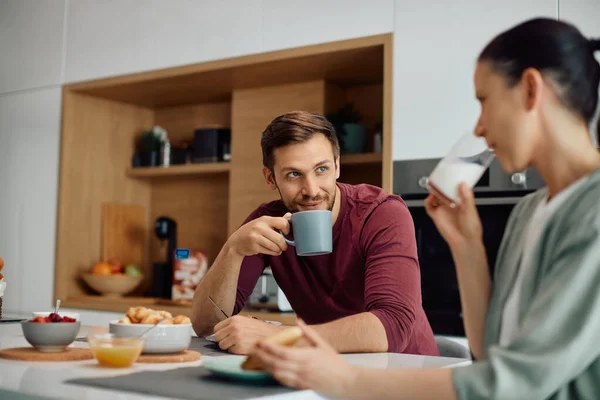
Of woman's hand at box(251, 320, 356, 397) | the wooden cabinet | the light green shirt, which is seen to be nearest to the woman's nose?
the light green shirt

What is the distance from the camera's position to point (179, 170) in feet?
13.3

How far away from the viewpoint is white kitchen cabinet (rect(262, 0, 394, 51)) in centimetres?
293

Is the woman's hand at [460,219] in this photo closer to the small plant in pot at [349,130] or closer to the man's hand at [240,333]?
the man's hand at [240,333]

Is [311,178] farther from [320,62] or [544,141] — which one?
[320,62]

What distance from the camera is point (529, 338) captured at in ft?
2.80

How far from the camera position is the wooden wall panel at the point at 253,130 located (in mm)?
3584

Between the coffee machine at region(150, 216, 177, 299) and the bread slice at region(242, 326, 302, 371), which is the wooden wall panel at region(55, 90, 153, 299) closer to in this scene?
the coffee machine at region(150, 216, 177, 299)

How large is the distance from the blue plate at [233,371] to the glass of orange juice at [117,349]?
14cm

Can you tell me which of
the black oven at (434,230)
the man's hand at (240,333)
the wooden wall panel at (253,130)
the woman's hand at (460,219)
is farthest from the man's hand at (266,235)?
the wooden wall panel at (253,130)

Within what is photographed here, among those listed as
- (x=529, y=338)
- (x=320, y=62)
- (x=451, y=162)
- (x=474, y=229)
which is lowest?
(x=529, y=338)

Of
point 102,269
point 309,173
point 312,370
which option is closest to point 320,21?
point 309,173

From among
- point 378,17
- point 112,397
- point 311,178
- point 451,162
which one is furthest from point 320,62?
point 112,397

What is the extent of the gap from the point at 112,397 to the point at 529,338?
56 centimetres

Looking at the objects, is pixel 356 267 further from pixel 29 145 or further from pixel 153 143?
pixel 29 145
